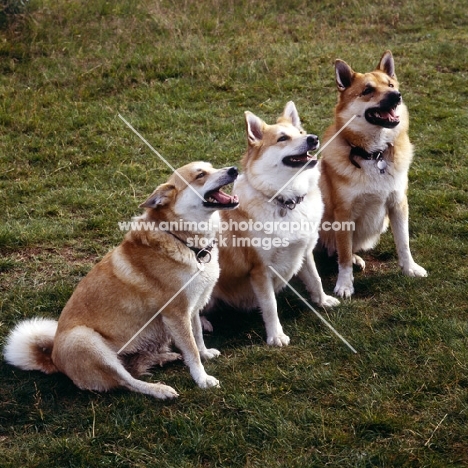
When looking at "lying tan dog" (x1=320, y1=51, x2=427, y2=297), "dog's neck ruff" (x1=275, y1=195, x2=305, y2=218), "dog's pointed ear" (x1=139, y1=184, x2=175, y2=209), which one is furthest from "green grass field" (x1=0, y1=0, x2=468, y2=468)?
"dog's pointed ear" (x1=139, y1=184, x2=175, y2=209)

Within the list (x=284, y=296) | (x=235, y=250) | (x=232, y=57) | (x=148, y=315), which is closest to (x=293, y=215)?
(x=235, y=250)

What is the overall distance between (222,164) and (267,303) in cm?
299

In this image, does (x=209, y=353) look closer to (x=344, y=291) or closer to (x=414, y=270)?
(x=344, y=291)

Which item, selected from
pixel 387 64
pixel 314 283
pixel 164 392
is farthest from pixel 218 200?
pixel 387 64

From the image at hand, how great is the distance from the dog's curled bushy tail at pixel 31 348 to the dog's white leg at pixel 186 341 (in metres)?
0.86

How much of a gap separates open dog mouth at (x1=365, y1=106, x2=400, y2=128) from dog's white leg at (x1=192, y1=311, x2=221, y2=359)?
209cm

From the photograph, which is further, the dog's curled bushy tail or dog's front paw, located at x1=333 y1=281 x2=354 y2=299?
dog's front paw, located at x1=333 y1=281 x2=354 y2=299

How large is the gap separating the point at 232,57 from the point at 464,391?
697 cm

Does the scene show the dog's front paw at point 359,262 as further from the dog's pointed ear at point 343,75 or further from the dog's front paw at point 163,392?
the dog's front paw at point 163,392

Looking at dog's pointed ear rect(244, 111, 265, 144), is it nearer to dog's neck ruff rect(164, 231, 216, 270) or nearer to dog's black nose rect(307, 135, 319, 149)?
dog's black nose rect(307, 135, 319, 149)

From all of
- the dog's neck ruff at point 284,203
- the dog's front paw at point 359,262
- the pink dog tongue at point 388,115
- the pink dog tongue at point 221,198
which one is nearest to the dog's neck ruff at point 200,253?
the pink dog tongue at point 221,198

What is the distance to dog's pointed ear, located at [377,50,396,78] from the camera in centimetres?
537

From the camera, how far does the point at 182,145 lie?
7.77m

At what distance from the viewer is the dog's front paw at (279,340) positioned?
458 cm
